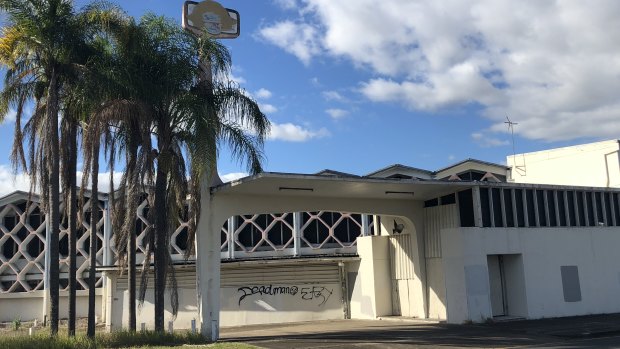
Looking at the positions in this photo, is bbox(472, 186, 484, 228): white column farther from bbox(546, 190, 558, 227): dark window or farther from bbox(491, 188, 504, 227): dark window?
bbox(546, 190, 558, 227): dark window

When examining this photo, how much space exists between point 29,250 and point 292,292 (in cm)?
1797

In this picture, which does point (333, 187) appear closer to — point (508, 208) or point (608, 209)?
point (508, 208)

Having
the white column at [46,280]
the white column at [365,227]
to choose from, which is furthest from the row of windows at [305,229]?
the white column at [46,280]

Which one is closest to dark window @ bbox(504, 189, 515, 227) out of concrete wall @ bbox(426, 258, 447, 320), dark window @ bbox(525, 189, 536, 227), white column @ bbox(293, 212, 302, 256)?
dark window @ bbox(525, 189, 536, 227)

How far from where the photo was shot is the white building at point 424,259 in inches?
860

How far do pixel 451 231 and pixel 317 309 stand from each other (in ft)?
26.6

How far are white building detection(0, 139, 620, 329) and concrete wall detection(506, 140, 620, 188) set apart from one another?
4.86 metres

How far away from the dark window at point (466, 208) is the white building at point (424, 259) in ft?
0.18

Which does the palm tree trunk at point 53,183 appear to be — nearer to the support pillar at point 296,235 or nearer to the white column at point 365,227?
the support pillar at point 296,235

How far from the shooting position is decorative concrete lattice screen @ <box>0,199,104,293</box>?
35.2m

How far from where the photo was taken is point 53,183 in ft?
57.1

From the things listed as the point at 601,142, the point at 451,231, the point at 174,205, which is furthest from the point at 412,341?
the point at 601,142

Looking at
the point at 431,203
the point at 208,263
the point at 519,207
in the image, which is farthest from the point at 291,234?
the point at 208,263

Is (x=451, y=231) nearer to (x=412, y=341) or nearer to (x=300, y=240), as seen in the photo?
(x=412, y=341)
